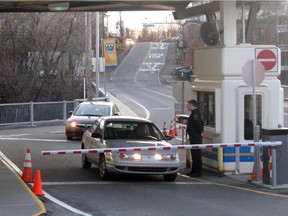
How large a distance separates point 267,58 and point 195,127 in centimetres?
271

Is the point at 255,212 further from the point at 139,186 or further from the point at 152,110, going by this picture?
the point at 152,110

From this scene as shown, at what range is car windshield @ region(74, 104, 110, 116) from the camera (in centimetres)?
2395

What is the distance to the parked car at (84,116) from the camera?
23.2m

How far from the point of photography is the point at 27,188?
38.8 ft

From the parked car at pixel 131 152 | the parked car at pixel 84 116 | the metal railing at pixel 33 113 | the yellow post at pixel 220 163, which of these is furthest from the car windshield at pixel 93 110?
the yellow post at pixel 220 163

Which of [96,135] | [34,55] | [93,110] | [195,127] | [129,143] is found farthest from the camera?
[34,55]

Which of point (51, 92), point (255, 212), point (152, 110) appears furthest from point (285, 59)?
point (255, 212)

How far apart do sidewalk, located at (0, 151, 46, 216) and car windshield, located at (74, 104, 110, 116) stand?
10.0 m

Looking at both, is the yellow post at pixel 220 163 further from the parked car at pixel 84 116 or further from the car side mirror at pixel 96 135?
the parked car at pixel 84 116

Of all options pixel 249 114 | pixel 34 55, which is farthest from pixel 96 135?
pixel 34 55

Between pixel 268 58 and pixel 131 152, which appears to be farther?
pixel 268 58

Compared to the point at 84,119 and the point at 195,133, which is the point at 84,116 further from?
the point at 195,133

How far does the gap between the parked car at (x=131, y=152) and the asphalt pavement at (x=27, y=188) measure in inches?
53.5

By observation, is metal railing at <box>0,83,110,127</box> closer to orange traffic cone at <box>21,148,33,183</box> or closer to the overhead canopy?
the overhead canopy
